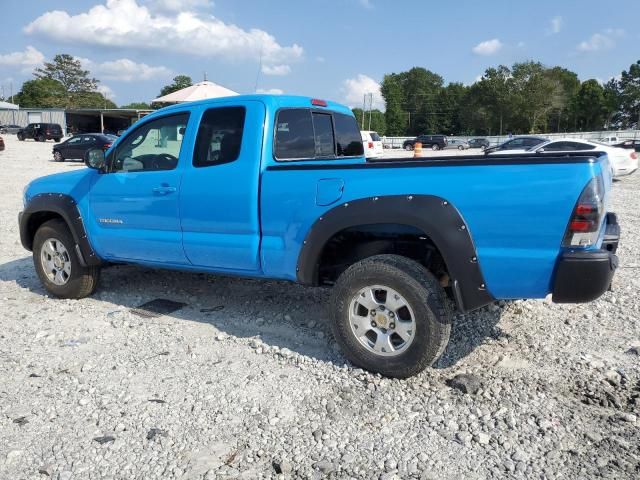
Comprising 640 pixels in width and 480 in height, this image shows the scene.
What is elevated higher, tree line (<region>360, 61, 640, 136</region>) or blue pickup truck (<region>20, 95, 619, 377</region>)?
tree line (<region>360, 61, 640, 136</region>)

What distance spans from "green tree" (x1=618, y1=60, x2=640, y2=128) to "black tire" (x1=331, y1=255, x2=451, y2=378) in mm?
99410

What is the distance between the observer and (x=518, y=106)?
259 feet

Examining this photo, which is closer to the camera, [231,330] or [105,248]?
[231,330]

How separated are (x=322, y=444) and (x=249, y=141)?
2311 mm

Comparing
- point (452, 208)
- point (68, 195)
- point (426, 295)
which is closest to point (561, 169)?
point (452, 208)

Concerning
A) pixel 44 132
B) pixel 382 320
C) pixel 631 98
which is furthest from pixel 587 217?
pixel 631 98

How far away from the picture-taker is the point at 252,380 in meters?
3.72

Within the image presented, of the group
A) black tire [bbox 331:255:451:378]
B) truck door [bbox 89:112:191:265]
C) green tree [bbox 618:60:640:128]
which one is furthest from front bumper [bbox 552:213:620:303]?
green tree [bbox 618:60:640:128]

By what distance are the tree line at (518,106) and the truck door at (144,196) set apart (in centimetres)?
7597

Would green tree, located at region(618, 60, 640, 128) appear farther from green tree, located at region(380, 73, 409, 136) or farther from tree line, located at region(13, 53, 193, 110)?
tree line, located at region(13, 53, 193, 110)

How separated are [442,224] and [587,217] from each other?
0.80 m

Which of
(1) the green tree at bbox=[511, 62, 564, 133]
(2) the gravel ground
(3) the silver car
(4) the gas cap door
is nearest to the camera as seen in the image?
(2) the gravel ground

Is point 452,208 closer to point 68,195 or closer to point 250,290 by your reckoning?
point 250,290

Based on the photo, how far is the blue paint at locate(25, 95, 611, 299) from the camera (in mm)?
3090
